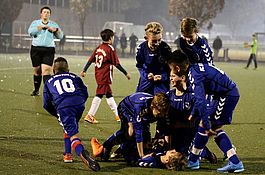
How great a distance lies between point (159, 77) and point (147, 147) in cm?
185

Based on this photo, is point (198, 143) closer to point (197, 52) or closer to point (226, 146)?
point (226, 146)

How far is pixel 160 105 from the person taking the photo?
7.63 m

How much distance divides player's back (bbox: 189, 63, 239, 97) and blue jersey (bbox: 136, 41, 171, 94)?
200 centimetres

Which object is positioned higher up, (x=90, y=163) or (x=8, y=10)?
(x=90, y=163)

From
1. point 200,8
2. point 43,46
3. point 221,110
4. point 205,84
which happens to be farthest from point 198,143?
point 200,8

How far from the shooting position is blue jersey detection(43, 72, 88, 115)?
800cm

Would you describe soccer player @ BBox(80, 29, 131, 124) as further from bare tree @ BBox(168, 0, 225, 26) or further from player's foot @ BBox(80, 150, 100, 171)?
bare tree @ BBox(168, 0, 225, 26)

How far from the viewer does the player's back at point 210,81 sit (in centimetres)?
765

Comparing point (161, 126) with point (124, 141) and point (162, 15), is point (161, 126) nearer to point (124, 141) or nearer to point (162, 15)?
point (124, 141)

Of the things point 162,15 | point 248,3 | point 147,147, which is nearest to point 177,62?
point 147,147

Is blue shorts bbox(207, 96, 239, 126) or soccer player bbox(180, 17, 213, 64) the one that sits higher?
soccer player bbox(180, 17, 213, 64)

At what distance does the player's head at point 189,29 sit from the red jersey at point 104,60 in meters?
4.50

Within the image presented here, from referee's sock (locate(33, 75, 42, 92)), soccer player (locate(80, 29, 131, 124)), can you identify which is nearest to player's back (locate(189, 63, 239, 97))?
soccer player (locate(80, 29, 131, 124))

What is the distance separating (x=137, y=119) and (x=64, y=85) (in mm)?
1034
